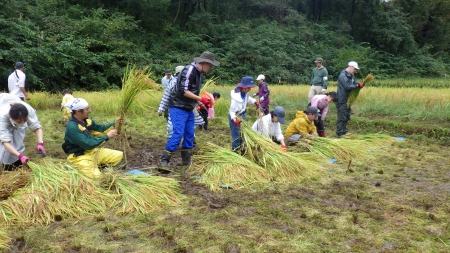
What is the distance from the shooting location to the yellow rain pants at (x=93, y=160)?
13.1 ft

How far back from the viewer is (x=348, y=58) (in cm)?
2464

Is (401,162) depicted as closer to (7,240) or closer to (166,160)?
(166,160)

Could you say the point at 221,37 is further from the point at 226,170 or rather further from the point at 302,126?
the point at 226,170

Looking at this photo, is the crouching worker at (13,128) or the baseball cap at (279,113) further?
the baseball cap at (279,113)

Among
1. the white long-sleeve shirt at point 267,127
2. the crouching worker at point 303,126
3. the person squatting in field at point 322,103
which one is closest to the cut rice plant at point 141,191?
the white long-sleeve shirt at point 267,127

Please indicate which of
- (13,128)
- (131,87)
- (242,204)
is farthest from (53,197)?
(242,204)

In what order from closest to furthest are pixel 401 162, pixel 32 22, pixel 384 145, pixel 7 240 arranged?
pixel 7 240 → pixel 401 162 → pixel 384 145 → pixel 32 22

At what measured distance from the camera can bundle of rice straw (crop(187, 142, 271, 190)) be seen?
4281mm

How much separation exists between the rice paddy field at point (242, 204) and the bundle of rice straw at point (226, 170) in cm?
1

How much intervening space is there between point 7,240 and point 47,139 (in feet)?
13.4

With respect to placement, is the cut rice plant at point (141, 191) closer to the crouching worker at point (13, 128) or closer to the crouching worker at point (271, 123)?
the crouching worker at point (13, 128)

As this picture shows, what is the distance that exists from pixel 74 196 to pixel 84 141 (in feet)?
2.25

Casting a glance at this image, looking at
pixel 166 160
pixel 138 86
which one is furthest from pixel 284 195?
pixel 138 86

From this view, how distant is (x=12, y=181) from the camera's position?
139 inches
